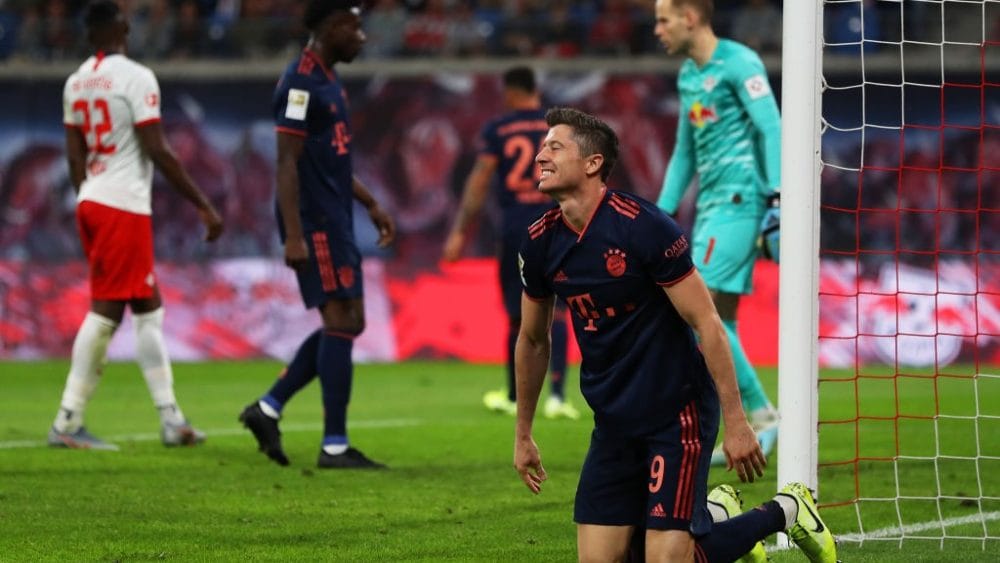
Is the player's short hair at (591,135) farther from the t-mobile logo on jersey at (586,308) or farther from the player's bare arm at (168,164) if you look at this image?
the player's bare arm at (168,164)

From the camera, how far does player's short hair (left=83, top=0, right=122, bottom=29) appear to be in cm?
Answer: 868

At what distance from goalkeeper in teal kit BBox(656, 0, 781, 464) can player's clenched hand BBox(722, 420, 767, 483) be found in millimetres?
3372

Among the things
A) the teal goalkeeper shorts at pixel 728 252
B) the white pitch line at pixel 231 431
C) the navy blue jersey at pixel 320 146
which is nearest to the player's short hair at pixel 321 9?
the navy blue jersey at pixel 320 146

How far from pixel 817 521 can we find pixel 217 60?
18.8 meters

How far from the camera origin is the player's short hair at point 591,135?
4.82 m

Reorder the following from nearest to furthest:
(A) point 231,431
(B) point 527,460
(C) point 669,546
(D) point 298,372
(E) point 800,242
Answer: (C) point 669,546, (B) point 527,460, (E) point 800,242, (D) point 298,372, (A) point 231,431

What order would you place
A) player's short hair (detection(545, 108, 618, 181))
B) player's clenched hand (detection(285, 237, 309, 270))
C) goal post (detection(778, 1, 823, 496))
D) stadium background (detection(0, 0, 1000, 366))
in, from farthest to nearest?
stadium background (detection(0, 0, 1000, 366)) → player's clenched hand (detection(285, 237, 309, 270)) → goal post (detection(778, 1, 823, 496)) → player's short hair (detection(545, 108, 618, 181))

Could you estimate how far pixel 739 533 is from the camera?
4.82 metres

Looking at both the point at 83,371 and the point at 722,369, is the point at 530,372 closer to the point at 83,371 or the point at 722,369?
the point at 722,369

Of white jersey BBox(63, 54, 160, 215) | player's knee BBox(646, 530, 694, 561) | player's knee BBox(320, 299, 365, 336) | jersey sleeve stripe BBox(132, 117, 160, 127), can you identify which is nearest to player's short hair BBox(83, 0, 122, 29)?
white jersey BBox(63, 54, 160, 215)

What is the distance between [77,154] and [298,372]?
1937 mm

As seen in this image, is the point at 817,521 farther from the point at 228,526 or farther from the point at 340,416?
the point at 340,416

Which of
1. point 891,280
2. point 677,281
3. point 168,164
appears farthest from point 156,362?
point 891,280

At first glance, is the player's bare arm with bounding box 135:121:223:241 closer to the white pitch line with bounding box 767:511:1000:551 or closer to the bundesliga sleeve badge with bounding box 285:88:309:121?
the bundesliga sleeve badge with bounding box 285:88:309:121
